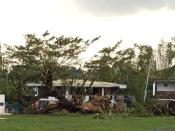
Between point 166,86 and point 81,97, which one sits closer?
point 81,97

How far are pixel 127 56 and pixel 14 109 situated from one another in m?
12.5

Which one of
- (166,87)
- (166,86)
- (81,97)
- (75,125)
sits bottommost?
(75,125)

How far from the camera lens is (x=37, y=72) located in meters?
44.7

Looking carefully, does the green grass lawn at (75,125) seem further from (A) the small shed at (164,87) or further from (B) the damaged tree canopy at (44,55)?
(A) the small shed at (164,87)

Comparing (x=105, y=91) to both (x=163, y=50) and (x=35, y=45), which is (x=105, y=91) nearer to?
(x=35, y=45)

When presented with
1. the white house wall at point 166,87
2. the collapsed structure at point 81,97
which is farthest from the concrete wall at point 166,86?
the collapsed structure at point 81,97

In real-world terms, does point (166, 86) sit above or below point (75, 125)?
above

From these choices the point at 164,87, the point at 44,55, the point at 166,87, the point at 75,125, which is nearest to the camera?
the point at 75,125

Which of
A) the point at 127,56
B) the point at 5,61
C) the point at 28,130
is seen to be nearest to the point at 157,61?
the point at 127,56

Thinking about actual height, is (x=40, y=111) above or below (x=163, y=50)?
below

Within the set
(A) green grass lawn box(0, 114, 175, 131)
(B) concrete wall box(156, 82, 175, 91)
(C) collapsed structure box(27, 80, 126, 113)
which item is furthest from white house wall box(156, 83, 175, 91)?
(A) green grass lawn box(0, 114, 175, 131)

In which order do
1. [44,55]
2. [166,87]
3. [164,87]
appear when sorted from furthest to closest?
[164,87] < [166,87] < [44,55]

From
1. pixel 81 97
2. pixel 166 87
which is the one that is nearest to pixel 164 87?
pixel 166 87

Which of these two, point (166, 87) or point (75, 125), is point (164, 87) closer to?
point (166, 87)
